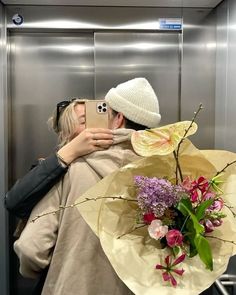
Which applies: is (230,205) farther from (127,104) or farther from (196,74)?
(196,74)

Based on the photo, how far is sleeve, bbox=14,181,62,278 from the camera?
1.24m

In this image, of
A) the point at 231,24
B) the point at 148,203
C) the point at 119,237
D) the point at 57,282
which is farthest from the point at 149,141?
the point at 231,24

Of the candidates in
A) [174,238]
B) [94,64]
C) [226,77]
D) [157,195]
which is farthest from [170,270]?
[94,64]

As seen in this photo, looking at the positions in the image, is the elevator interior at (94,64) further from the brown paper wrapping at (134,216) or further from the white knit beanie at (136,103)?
the brown paper wrapping at (134,216)

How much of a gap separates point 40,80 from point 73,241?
6.17 feet

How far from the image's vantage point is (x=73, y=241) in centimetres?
122

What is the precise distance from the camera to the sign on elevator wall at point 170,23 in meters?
2.88

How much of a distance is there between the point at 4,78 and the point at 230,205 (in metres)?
2.12

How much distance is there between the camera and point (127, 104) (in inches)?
50.8

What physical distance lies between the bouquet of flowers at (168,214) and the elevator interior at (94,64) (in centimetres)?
182

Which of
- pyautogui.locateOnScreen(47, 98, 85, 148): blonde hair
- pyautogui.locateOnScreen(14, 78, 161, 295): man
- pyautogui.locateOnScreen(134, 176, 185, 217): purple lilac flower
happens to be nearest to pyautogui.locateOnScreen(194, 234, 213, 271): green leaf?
pyautogui.locateOnScreen(134, 176, 185, 217): purple lilac flower

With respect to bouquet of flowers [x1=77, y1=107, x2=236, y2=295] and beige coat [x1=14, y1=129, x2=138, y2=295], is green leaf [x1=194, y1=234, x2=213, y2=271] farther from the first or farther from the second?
beige coat [x1=14, y1=129, x2=138, y2=295]

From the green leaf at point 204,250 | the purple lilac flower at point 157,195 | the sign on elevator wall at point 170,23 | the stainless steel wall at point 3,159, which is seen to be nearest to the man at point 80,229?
the purple lilac flower at point 157,195

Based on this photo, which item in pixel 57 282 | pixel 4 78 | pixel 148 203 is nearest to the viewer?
pixel 148 203
